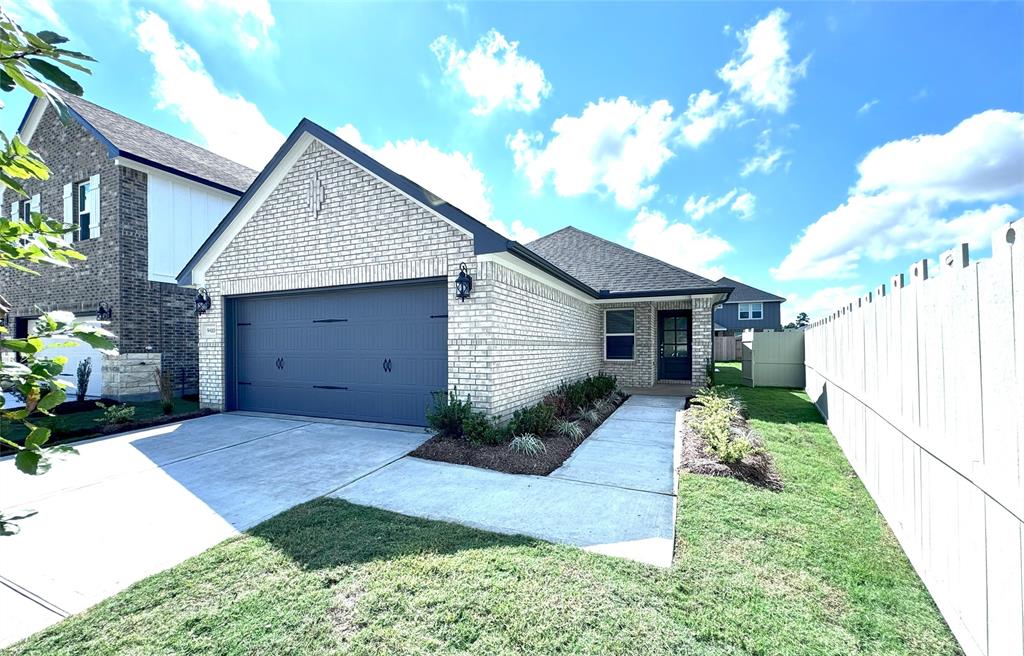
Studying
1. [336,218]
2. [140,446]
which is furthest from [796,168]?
[140,446]

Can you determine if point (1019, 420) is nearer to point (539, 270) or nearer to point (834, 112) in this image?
point (539, 270)

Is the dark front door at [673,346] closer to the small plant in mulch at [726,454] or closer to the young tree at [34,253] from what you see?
the small plant in mulch at [726,454]

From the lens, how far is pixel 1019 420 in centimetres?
196

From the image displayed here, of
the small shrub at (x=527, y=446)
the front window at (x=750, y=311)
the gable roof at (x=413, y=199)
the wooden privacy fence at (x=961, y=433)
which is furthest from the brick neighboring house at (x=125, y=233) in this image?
the front window at (x=750, y=311)

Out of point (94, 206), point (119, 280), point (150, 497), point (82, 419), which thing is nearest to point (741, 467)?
point (150, 497)

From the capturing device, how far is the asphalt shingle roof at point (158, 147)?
36.5ft

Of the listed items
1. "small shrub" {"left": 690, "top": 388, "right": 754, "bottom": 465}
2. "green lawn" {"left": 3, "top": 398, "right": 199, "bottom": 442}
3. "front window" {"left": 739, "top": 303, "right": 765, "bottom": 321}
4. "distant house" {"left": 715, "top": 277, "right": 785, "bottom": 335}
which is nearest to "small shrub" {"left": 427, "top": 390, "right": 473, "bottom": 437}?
"small shrub" {"left": 690, "top": 388, "right": 754, "bottom": 465}

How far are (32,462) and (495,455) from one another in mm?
4836

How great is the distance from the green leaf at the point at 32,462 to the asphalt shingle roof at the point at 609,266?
11.4 meters

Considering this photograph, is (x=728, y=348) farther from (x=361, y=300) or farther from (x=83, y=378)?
(x=83, y=378)

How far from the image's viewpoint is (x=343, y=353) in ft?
26.2

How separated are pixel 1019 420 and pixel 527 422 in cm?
516

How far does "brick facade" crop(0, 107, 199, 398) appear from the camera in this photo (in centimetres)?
1065

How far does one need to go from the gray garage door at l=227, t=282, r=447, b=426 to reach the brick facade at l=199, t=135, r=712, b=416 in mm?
387
